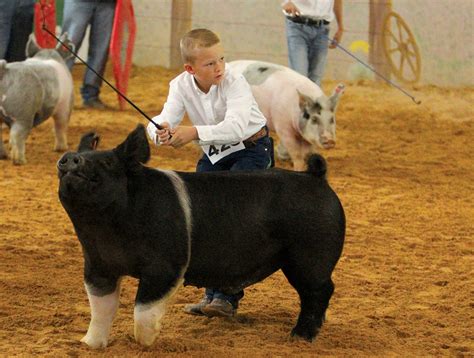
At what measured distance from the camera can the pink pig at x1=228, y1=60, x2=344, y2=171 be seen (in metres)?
8.55

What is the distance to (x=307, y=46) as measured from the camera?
9359 mm

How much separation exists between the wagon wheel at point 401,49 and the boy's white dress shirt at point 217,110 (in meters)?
8.68

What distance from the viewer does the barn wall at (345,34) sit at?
1323cm

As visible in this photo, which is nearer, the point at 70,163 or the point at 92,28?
the point at 70,163

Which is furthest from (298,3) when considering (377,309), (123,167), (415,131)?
(123,167)

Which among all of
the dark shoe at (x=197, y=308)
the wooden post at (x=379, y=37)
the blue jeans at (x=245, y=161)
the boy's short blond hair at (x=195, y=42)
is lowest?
the wooden post at (x=379, y=37)

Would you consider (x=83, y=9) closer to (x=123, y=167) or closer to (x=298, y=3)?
(x=298, y=3)

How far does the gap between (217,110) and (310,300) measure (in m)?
1.04

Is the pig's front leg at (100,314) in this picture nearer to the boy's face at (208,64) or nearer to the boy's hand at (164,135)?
the boy's hand at (164,135)

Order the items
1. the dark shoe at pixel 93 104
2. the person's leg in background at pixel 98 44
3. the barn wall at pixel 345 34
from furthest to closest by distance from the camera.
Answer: the barn wall at pixel 345 34
the dark shoe at pixel 93 104
the person's leg in background at pixel 98 44

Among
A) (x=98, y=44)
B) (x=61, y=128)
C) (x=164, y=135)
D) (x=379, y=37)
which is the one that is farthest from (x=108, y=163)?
(x=379, y=37)

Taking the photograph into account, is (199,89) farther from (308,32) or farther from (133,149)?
(308,32)

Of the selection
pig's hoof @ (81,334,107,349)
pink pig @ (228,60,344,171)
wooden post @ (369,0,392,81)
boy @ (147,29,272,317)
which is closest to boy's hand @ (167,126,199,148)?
boy @ (147,29,272,317)

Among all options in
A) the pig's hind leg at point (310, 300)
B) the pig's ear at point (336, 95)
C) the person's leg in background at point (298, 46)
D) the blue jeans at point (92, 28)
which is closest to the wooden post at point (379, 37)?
the blue jeans at point (92, 28)
